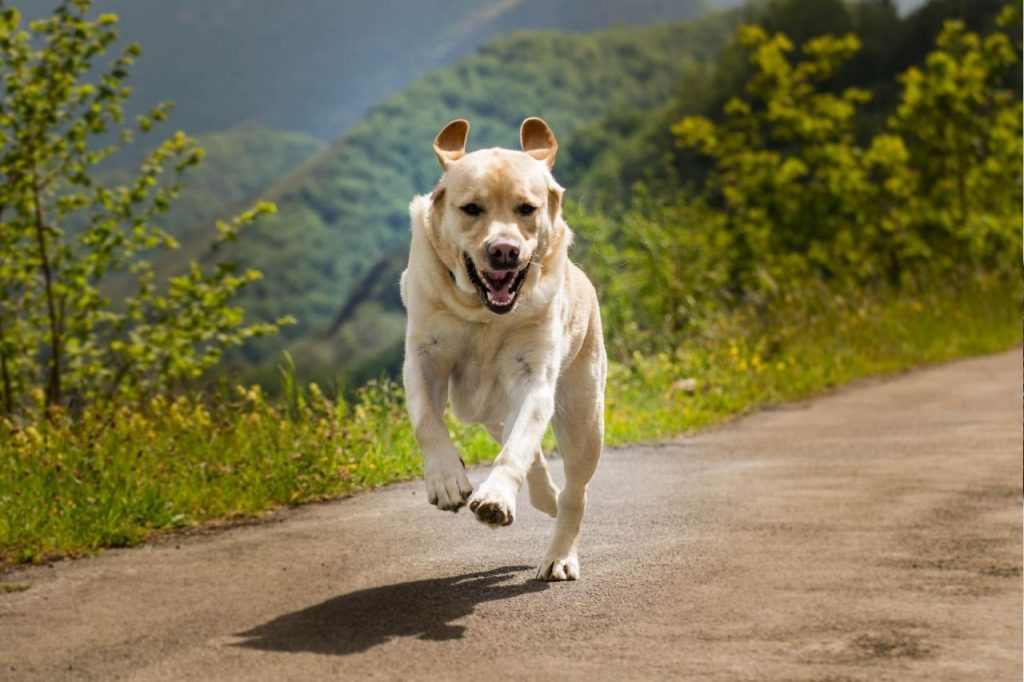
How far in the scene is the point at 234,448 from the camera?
9.20 m

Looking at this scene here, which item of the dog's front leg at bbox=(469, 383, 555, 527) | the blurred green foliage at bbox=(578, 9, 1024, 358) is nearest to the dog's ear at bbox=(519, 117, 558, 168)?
the dog's front leg at bbox=(469, 383, 555, 527)

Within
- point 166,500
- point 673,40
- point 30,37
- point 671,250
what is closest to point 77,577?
point 166,500

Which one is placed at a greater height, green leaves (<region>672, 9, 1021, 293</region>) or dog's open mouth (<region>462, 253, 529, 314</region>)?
green leaves (<region>672, 9, 1021, 293</region>)

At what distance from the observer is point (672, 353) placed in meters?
15.2

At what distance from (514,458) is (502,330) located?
0.68 meters

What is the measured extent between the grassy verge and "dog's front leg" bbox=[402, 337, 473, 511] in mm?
2687

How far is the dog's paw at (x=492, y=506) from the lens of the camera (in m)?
5.06

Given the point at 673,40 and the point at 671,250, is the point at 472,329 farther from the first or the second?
the point at 673,40

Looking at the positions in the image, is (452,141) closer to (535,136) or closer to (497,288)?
(535,136)

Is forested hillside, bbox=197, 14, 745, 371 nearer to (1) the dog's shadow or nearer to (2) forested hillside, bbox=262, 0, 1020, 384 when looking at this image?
(2) forested hillside, bbox=262, 0, 1020, 384

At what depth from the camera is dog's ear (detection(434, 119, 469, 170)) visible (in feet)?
19.3

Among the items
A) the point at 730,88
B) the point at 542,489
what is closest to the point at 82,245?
the point at 542,489

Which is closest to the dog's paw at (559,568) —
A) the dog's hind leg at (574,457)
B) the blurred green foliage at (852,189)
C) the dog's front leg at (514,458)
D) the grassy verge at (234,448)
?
the dog's hind leg at (574,457)

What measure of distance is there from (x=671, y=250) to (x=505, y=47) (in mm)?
116849
